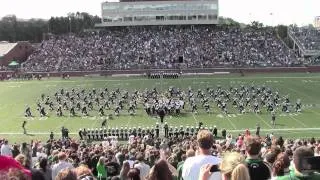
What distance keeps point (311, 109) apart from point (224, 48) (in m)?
37.3

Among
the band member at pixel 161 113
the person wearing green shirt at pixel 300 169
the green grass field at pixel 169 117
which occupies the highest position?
the person wearing green shirt at pixel 300 169

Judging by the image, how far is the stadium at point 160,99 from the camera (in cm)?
708

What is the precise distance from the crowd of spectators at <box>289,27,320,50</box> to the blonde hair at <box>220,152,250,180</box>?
7601 cm

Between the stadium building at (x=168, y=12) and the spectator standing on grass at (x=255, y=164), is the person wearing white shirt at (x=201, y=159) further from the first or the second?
the stadium building at (x=168, y=12)

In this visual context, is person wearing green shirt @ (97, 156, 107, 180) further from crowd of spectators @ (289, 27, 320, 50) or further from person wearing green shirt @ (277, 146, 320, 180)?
crowd of spectators @ (289, 27, 320, 50)

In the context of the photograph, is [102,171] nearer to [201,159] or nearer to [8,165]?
[201,159]

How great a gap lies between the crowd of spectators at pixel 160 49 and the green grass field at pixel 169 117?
11134 mm

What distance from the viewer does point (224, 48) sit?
72.3 metres

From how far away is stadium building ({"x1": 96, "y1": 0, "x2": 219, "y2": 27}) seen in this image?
8294 cm

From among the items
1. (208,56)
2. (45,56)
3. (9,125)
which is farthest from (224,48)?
(9,125)

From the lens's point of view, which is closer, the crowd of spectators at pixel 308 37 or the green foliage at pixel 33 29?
the crowd of spectators at pixel 308 37

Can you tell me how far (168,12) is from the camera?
83.0 meters

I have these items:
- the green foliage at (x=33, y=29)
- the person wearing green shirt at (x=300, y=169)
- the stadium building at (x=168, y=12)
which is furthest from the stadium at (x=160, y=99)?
the green foliage at (x=33, y=29)

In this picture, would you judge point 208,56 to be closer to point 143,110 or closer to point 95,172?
point 143,110
